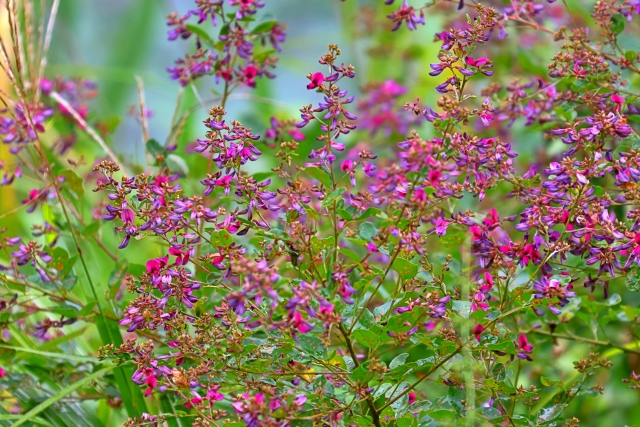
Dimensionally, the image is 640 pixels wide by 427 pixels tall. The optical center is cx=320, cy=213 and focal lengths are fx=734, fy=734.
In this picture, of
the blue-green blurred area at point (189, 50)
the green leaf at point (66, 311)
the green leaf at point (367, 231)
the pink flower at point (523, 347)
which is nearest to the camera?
the green leaf at point (367, 231)

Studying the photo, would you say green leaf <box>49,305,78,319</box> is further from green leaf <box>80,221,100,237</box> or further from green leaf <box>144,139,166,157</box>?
green leaf <box>144,139,166,157</box>

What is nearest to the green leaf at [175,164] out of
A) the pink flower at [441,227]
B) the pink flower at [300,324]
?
the pink flower at [441,227]

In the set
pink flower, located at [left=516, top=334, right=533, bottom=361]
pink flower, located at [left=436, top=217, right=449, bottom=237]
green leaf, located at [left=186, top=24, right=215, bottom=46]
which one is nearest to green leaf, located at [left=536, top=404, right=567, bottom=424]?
pink flower, located at [left=516, top=334, right=533, bottom=361]

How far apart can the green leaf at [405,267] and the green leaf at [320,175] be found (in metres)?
0.13

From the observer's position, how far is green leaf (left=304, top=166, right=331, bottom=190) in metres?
0.92

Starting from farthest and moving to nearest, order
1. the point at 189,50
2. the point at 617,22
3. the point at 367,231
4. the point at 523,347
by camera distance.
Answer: the point at 189,50 < the point at 617,22 < the point at 523,347 < the point at 367,231

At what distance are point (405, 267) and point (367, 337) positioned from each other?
10 centimetres

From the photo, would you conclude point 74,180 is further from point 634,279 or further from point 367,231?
point 634,279

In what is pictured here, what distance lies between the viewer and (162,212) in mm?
946

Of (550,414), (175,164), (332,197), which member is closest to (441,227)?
(332,197)

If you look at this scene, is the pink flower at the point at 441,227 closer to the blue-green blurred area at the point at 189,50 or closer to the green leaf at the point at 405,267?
the green leaf at the point at 405,267

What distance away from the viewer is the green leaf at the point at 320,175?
92 cm

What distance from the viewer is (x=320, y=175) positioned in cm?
94

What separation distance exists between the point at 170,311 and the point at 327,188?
0.27 meters
